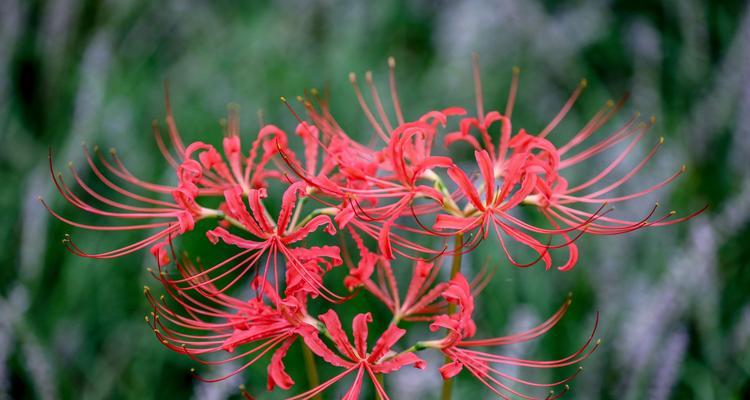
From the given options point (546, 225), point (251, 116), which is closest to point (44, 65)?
point (251, 116)

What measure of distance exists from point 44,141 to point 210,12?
1.19 metres

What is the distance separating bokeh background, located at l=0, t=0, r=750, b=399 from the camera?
161cm

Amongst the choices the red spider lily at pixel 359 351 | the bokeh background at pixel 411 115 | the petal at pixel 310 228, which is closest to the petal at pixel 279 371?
the red spider lily at pixel 359 351

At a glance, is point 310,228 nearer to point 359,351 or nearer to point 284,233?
point 284,233

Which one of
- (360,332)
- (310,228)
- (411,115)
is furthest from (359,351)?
(411,115)

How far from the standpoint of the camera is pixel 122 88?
8.68ft

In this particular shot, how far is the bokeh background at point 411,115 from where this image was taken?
5.27 feet

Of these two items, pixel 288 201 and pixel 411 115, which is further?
pixel 411 115

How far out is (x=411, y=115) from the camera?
2.56 meters

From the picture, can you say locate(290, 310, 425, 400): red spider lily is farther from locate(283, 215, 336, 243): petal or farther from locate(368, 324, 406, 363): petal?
locate(283, 215, 336, 243): petal

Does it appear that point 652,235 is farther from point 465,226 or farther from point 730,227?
point 465,226

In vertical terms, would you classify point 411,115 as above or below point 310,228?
above

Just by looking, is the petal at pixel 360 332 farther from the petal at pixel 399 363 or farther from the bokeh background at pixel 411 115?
the bokeh background at pixel 411 115

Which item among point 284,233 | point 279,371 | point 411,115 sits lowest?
point 279,371
